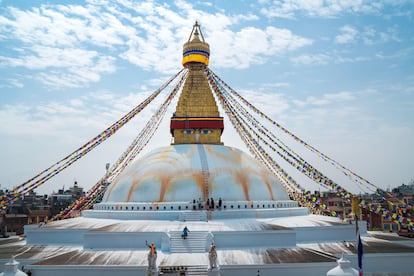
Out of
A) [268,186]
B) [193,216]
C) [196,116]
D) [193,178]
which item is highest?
[196,116]

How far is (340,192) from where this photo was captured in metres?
14.6

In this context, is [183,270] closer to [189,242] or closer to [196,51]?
[189,242]

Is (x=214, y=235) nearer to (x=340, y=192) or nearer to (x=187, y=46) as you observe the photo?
(x=340, y=192)

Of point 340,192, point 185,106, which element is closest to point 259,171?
point 340,192

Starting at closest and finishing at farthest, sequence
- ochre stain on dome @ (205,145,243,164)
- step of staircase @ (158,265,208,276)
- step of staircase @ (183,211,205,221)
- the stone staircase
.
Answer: step of staircase @ (158,265,208,276), the stone staircase, step of staircase @ (183,211,205,221), ochre stain on dome @ (205,145,243,164)

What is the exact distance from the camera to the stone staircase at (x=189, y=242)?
11789 mm

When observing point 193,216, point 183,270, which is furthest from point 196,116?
point 183,270

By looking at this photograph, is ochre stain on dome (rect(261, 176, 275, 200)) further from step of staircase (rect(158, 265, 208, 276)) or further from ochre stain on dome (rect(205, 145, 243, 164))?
step of staircase (rect(158, 265, 208, 276))

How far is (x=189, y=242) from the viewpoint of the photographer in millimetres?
12047

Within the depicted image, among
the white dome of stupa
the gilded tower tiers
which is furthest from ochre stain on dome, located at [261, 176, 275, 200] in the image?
the gilded tower tiers

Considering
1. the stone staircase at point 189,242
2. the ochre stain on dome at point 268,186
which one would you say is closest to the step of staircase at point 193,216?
the stone staircase at point 189,242

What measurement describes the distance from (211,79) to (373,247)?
10728 millimetres

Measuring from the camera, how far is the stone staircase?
11789 mm

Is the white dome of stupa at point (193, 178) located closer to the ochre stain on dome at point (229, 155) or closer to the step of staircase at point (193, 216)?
the ochre stain on dome at point (229, 155)
